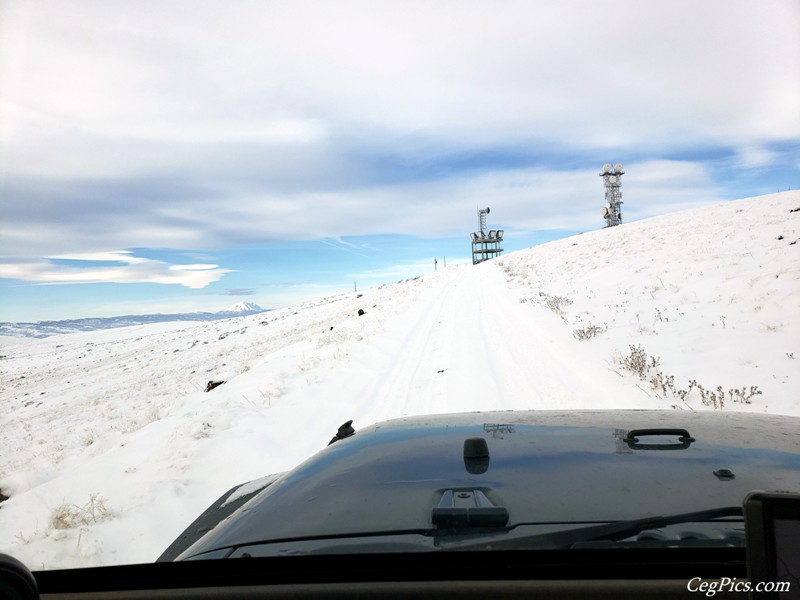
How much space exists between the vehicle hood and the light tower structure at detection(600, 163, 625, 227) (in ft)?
244

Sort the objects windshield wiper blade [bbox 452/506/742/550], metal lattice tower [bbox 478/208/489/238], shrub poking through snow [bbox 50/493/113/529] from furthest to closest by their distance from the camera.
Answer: metal lattice tower [bbox 478/208/489/238]
shrub poking through snow [bbox 50/493/113/529]
windshield wiper blade [bbox 452/506/742/550]

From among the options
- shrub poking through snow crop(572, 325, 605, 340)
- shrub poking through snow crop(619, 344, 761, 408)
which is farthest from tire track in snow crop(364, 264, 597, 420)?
shrub poking through snow crop(619, 344, 761, 408)

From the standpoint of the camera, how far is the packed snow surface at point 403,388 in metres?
5.01

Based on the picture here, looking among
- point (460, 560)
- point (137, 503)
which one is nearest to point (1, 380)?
point (137, 503)

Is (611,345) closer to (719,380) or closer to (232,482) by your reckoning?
(719,380)

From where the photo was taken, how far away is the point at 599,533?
5.04 feet

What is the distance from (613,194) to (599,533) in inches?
→ 3052

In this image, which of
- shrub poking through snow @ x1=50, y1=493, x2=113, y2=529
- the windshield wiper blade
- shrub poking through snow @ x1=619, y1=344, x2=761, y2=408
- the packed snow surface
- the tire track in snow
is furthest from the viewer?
the tire track in snow

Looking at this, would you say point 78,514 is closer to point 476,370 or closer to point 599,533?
point 599,533

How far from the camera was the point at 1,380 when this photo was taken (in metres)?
33.2

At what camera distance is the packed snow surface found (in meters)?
5.01

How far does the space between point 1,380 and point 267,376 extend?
116 ft

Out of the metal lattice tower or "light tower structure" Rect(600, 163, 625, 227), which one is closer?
"light tower structure" Rect(600, 163, 625, 227)

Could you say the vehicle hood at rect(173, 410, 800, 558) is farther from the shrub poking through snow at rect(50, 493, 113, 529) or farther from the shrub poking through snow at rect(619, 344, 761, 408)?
the shrub poking through snow at rect(619, 344, 761, 408)
